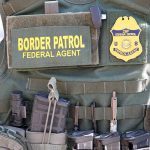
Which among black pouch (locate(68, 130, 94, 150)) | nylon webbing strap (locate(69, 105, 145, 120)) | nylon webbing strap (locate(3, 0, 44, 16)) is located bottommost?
black pouch (locate(68, 130, 94, 150))

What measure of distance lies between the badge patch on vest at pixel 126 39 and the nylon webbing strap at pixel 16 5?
1.42 feet

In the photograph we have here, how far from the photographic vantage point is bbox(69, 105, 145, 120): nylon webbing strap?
2.81m

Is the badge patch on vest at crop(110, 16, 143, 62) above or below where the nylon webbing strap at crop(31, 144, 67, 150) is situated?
above

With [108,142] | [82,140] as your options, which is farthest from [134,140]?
[82,140]

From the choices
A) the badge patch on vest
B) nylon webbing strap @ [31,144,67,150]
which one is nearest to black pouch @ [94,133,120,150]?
nylon webbing strap @ [31,144,67,150]

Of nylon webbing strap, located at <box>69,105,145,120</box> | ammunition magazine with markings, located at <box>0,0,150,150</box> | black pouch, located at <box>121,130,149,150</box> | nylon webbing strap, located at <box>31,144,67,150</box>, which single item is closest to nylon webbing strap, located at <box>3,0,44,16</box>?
ammunition magazine with markings, located at <box>0,0,150,150</box>

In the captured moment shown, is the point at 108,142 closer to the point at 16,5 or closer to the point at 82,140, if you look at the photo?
the point at 82,140

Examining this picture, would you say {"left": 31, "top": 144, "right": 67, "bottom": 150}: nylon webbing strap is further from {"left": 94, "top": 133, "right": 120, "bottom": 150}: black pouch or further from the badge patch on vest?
the badge patch on vest

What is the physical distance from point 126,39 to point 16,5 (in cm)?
60

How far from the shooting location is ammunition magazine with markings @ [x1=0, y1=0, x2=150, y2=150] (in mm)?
2766

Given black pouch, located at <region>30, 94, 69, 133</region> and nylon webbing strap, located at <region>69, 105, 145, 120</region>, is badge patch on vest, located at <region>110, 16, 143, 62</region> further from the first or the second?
black pouch, located at <region>30, 94, 69, 133</region>

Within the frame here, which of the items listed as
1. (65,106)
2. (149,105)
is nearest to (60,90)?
(65,106)

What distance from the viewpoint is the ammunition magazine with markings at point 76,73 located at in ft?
9.07

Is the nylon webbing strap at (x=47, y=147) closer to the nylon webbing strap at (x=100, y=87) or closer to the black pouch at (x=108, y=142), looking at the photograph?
the black pouch at (x=108, y=142)
